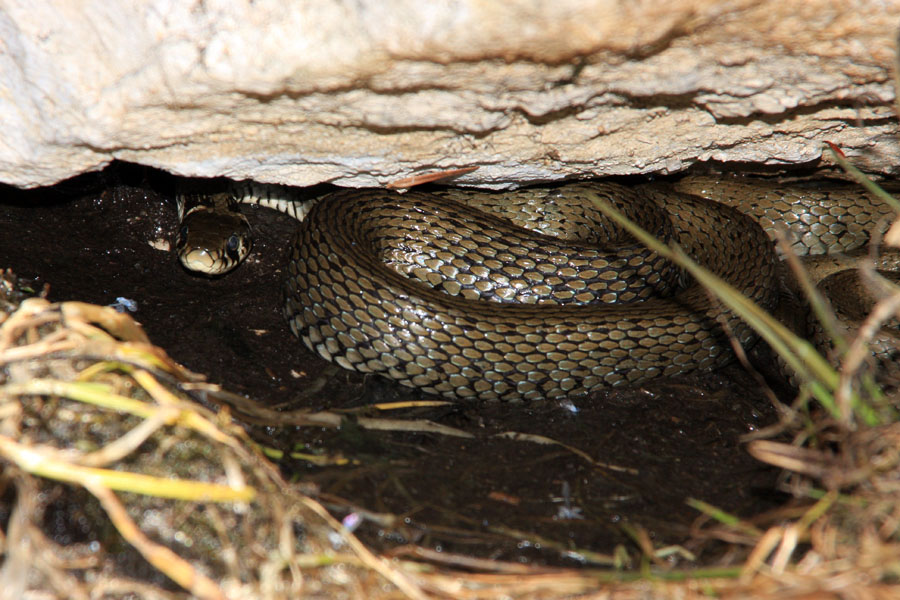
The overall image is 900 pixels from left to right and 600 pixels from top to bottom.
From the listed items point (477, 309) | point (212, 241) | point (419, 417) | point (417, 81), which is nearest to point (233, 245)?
point (212, 241)

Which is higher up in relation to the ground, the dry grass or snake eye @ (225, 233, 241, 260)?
snake eye @ (225, 233, 241, 260)

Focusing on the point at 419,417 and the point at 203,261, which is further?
the point at 203,261

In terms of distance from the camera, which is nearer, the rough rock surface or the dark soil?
the rough rock surface

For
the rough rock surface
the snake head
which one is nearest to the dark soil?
the snake head

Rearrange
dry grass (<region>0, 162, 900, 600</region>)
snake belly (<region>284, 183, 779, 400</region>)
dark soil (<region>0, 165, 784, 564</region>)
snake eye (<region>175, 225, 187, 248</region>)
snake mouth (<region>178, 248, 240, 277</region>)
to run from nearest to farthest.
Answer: dry grass (<region>0, 162, 900, 600</region>) → dark soil (<region>0, 165, 784, 564</region>) → snake belly (<region>284, 183, 779, 400</region>) → snake mouth (<region>178, 248, 240, 277</region>) → snake eye (<region>175, 225, 187, 248</region>)

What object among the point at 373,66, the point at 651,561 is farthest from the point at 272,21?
the point at 651,561

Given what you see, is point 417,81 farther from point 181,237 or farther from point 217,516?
point 181,237

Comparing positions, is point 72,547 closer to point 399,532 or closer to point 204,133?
point 399,532

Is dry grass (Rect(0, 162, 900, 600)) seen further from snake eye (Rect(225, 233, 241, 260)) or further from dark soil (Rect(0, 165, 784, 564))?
snake eye (Rect(225, 233, 241, 260))
